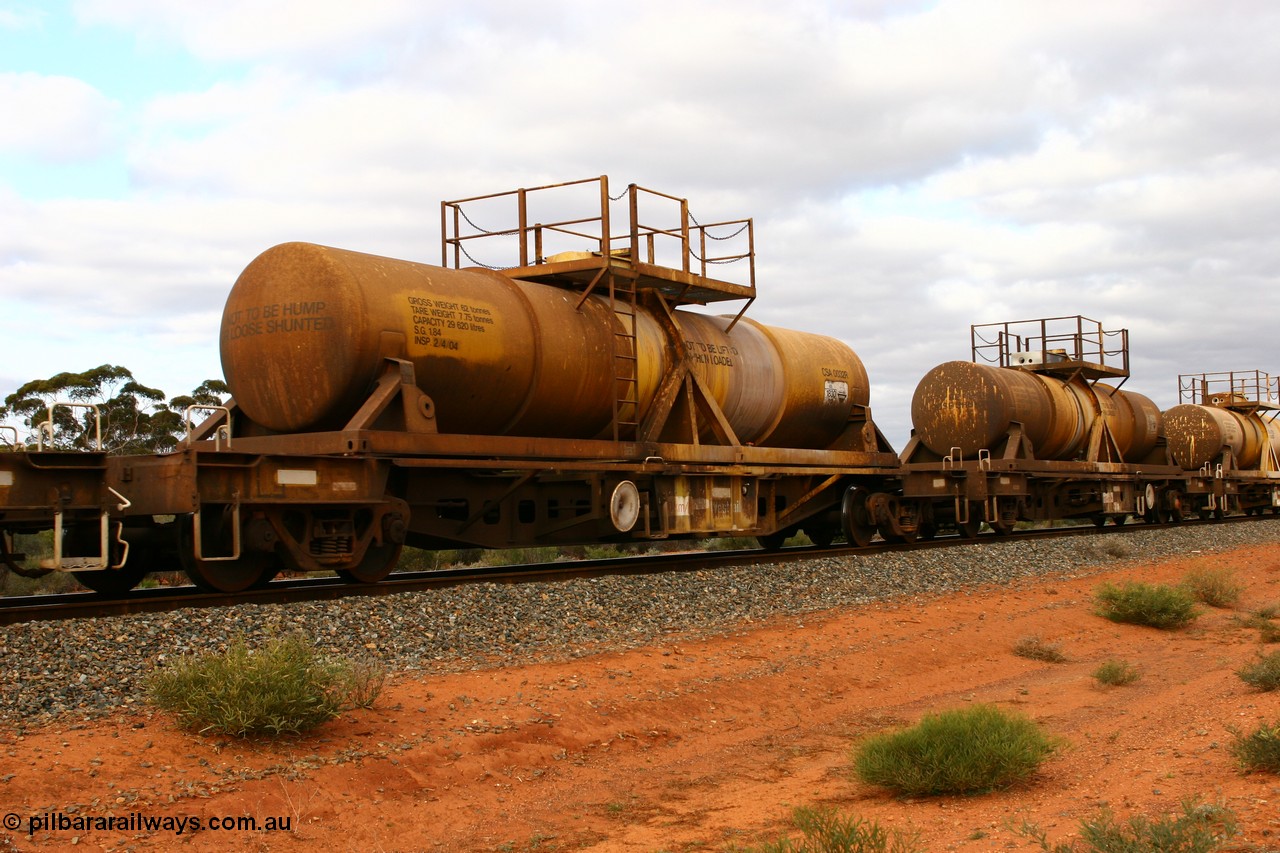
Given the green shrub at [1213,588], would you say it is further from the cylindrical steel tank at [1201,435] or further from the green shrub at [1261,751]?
the cylindrical steel tank at [1201,435]

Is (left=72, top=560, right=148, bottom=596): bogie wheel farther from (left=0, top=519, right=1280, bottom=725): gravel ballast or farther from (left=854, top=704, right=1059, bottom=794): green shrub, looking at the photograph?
(left=854, top=704, right=1059, bottom=794): green shrub

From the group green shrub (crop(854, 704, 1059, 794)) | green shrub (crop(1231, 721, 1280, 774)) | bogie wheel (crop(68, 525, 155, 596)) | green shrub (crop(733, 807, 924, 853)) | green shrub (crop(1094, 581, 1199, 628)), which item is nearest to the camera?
green shrub (crop(733, 807, 924, 853))

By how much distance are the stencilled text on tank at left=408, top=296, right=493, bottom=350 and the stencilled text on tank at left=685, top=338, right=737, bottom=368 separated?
379 cm

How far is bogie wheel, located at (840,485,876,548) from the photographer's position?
711 inches

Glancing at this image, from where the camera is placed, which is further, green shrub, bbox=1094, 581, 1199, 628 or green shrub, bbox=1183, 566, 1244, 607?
green shrub, bbox=1183, 566, 1244, 607

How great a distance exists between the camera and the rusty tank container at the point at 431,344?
1089cm

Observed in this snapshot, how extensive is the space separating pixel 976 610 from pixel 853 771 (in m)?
6.68

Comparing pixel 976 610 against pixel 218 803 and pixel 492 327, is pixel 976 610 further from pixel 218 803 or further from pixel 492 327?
pixel 218 803

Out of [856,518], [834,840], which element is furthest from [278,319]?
[856,518]

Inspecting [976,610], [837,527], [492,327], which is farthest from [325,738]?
[837,527]

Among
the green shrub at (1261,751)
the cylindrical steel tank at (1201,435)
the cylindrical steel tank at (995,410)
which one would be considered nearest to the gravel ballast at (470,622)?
the green shrub at (1261,751)

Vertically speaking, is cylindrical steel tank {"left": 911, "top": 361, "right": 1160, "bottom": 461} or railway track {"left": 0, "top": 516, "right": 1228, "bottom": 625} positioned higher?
cylindrical steel tank {"left": 911, "top": 361, "right": 1160, "bottom": 461}

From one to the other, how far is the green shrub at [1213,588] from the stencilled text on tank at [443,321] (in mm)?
9749

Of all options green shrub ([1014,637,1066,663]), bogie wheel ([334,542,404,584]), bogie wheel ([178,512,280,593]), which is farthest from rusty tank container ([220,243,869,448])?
green shrub ([1014,637,1066,663])
